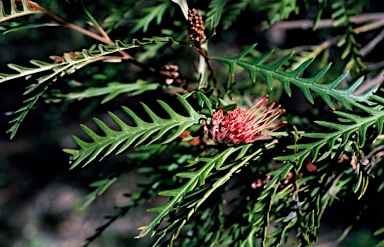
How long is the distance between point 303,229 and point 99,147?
11.3 inches

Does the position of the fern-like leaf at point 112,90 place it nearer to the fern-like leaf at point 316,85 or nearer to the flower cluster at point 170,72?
the flower cluster at point 170,72

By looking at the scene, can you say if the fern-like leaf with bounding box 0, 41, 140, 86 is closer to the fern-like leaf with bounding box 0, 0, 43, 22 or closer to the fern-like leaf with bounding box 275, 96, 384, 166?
the fern-like leaf with bounding box 0, 0, 43, 22

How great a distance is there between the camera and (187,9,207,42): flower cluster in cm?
61

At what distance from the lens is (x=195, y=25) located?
1.99 feet

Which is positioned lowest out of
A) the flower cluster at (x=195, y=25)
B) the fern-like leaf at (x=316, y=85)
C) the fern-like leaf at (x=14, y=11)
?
the fern-like leaf at (x=316, y=85)

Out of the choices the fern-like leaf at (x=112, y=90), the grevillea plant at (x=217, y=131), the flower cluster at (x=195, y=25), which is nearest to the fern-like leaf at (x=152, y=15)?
the grevillea plant at (x=217, y=131)

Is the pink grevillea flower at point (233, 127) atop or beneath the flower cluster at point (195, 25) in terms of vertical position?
beneath

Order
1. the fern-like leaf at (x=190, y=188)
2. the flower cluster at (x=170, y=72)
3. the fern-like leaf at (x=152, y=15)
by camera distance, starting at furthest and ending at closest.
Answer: the fern-like leaf at (x=152, y=15)
the flower cluster at (x=170, y=72)
the fern-like leaf at (x=190, y=188)

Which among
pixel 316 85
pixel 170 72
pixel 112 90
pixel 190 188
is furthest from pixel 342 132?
pixel 112 90

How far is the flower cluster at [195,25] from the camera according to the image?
61 centimetres

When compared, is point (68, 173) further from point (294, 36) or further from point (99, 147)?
point (99, 147)

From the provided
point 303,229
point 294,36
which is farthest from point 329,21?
point 294,36

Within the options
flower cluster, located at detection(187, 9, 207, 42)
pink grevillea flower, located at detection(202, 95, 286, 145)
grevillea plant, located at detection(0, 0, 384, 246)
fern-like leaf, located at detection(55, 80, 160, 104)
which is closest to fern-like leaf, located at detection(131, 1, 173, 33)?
grevillea plant, located at detection(0, 0, 384, 246)

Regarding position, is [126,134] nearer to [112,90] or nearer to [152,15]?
[112,90]
